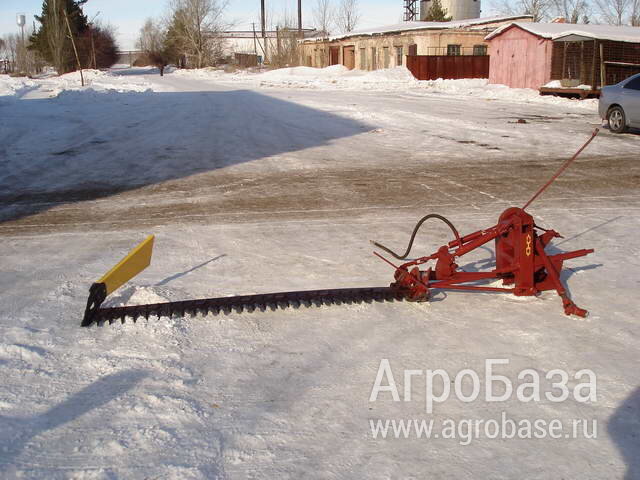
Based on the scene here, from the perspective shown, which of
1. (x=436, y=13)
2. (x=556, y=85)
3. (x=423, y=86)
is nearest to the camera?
(x=556, y=85)

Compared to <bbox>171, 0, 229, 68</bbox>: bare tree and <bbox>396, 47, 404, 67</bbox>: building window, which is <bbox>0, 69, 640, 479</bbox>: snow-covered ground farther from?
<bbox>171, 0, 229, 68</bbox>: bare tree

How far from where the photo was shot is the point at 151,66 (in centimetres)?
9775

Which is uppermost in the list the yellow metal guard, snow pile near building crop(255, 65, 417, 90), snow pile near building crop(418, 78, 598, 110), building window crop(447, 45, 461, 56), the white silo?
the white silo

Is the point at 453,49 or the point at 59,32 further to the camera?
the point at 59,32

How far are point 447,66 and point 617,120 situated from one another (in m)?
26.2

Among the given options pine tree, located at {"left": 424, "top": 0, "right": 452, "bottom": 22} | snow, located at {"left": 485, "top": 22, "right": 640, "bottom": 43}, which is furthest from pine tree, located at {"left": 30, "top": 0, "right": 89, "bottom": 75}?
snow, located at {"left": 485, "top": 22, "right": 640, "bottom": 43}

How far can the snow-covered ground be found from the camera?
3143 mm

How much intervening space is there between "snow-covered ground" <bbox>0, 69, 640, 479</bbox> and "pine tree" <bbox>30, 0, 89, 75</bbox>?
54.1m

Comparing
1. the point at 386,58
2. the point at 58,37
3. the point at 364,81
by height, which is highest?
the point at 58,37

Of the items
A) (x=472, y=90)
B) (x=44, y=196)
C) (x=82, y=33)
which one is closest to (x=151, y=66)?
(x=82, y=33)

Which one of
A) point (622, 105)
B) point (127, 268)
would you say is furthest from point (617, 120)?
point (127, 268)

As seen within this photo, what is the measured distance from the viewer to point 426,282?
4.91 metres

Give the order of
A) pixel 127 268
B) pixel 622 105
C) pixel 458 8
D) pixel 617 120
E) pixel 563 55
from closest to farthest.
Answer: pixel 127 268
pixel 622 105
pixel 617 120
pixel 563 55
pixel 458 8

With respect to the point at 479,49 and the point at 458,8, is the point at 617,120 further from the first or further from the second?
the point at 458,8
